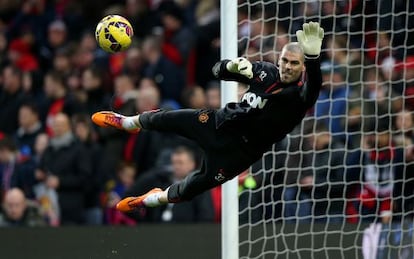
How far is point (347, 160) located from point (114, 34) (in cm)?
298

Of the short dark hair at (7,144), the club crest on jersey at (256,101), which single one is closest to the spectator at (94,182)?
the short dark hair at (7,144)

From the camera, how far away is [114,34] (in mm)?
9836

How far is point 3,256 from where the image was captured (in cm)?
1106

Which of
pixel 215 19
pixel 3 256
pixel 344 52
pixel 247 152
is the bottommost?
pixel 3 256

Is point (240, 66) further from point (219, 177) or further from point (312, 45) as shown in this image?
point (219, 177)

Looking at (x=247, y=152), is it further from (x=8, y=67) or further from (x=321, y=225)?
(x=8, y=67)

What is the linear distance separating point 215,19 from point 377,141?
3299mm

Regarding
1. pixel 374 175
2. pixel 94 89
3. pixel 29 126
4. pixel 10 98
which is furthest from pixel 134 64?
pixel 374 175

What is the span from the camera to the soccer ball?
984 centimetres

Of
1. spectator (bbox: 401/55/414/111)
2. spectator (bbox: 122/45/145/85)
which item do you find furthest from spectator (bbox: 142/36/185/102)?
spectator (bbox: 401/55/414/111)

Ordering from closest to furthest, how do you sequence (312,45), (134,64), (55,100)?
(312,45), (55,100), (134,64)

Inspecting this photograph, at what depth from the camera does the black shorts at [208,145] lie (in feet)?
32.3

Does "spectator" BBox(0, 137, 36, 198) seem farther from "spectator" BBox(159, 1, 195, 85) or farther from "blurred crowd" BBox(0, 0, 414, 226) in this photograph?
"spectator" BBox(159, 1, 195, 85)

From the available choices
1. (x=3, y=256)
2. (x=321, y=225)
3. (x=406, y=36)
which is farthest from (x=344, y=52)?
(x=3, y=256)
